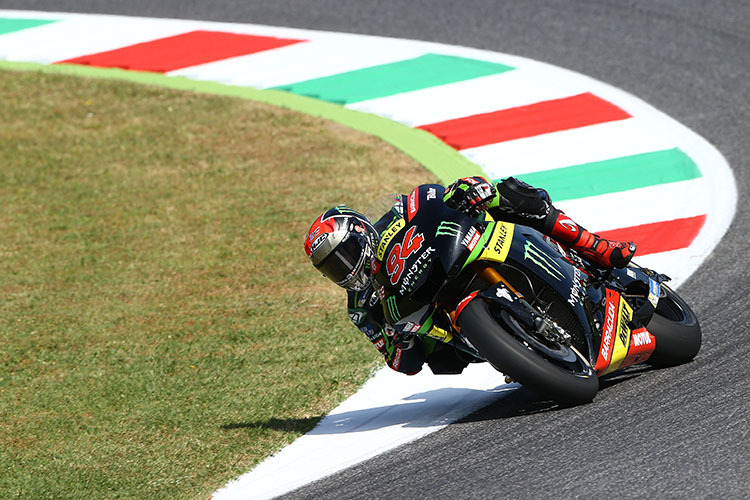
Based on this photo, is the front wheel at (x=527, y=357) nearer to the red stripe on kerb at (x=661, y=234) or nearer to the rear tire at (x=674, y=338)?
the rear tire at (x=674, y=338)

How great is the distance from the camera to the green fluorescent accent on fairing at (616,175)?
10.0 metres

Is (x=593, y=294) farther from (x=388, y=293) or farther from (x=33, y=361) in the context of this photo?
(x=33, y=361)

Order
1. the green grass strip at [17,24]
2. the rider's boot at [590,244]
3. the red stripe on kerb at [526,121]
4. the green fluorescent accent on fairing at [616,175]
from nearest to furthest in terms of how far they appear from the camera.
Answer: the rider's boot at [590,244] → the green fluorescent accent on fairing at [616,175] → the red stripe on kerb at [526,121] → the green grass strip at [17,24]

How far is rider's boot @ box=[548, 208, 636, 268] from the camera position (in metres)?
6.42

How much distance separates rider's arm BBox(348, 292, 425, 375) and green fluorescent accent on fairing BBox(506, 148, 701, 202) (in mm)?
3934

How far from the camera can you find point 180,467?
20.9 feet

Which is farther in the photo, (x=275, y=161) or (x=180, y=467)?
(x=275, y=161)

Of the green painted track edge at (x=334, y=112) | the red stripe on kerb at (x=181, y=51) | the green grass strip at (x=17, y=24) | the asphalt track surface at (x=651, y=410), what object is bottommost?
the asphalt track surface at (x=651, y=410)

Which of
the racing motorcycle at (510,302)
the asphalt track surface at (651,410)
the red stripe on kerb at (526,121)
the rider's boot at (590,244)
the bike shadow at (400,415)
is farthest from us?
the red stripe on kerb at (526,121)

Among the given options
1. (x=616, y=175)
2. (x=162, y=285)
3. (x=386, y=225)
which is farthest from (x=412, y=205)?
(x=616, y=175)

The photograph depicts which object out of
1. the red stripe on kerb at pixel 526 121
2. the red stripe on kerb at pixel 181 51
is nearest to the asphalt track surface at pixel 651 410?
the red stripe on kerb at pixel 526 121

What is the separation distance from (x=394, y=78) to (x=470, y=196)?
7.23 metres

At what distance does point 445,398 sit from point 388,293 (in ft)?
3.53

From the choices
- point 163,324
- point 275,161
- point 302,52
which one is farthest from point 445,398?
point 302,52
